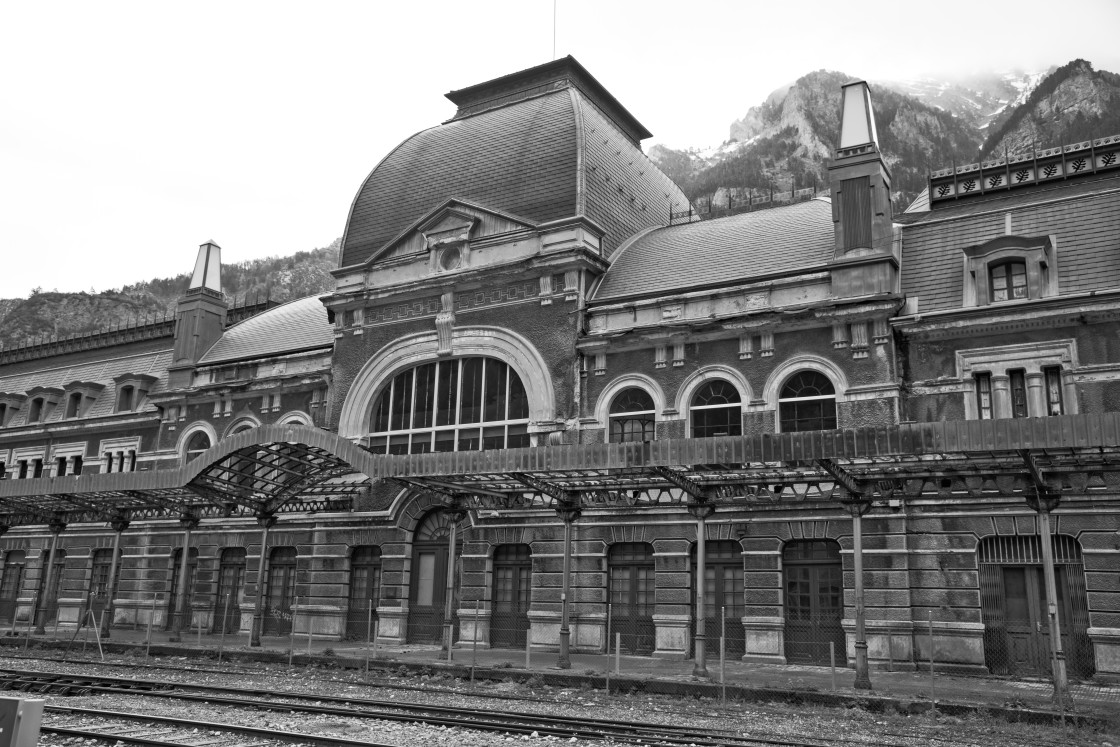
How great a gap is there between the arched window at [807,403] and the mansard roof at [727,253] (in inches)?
125

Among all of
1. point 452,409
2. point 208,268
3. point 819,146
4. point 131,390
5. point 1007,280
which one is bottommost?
point 452,409

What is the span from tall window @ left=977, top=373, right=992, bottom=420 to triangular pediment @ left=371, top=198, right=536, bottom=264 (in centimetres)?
1421

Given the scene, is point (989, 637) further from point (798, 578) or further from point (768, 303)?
point (768, 303)

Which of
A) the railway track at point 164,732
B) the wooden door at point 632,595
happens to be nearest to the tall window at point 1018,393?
the wooden door at point 632,595

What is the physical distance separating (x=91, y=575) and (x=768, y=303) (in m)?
30.4

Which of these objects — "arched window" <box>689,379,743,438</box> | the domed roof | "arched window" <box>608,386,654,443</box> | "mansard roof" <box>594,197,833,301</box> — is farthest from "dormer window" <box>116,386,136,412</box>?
"arched window" <box>689,379,743,438</box>

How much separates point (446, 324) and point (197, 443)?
13313 millimetres

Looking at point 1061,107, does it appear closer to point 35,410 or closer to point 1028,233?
point 1028,233

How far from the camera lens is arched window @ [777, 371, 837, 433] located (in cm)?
2520

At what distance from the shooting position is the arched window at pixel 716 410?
26.5 metres

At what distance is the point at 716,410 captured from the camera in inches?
1054

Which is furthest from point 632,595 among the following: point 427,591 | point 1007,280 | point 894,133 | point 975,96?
point 975,96

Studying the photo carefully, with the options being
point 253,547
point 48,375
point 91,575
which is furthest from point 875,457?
point 48,375

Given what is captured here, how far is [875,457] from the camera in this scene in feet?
61.6
